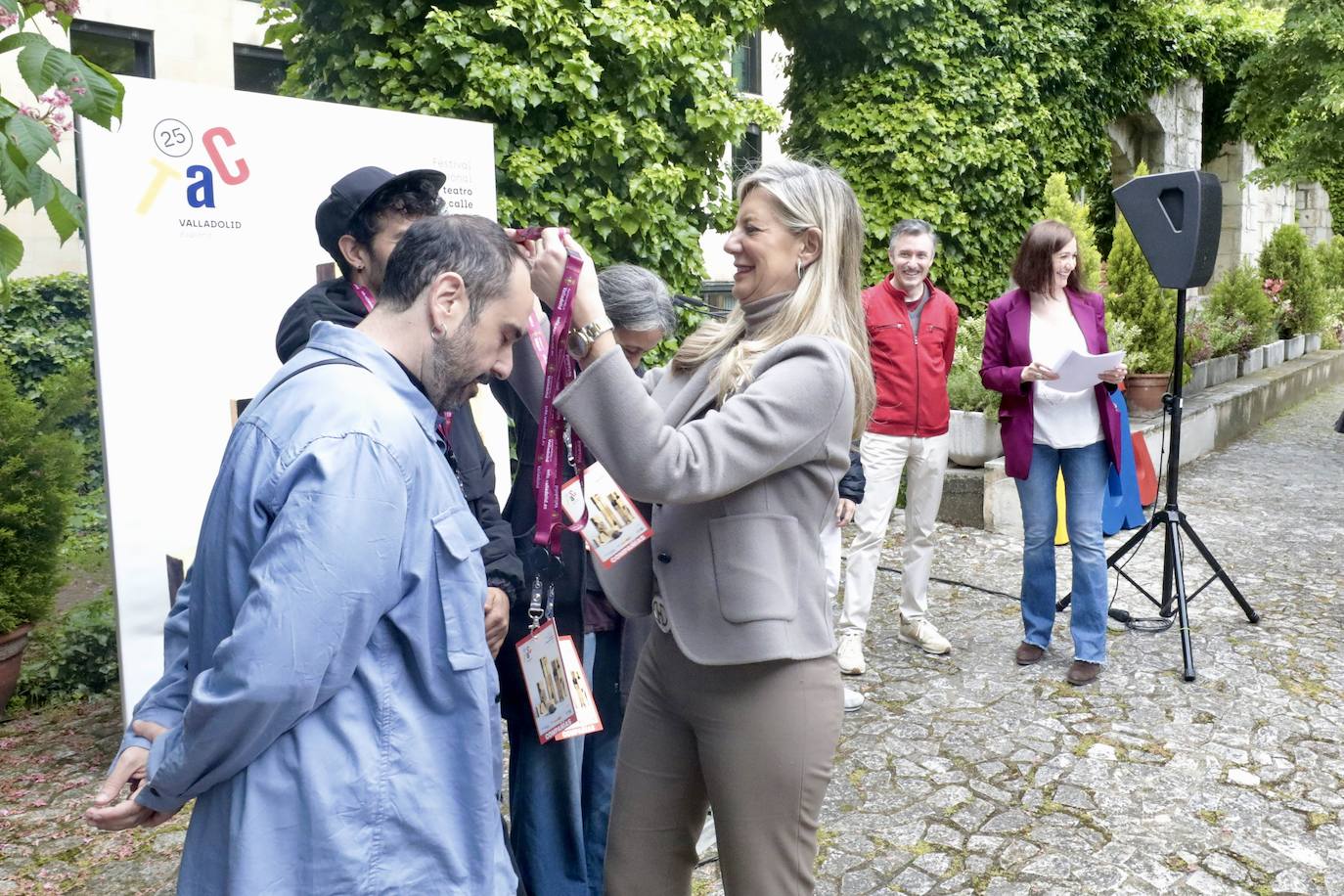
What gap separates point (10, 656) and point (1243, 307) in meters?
13.9

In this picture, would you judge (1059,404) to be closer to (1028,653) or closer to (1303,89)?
(1028,653)

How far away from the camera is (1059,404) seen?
5.25m

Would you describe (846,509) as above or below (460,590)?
below

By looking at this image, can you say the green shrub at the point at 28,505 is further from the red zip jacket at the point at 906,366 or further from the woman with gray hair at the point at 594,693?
the red zip jacket at the point at 906,366

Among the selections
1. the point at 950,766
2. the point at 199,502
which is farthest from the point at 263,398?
the point at 950,766

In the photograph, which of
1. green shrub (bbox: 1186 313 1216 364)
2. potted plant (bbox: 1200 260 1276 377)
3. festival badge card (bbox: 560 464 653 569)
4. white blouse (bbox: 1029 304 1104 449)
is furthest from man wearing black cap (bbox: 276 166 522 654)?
potted plant (bbox: 1200 260 1276 377)

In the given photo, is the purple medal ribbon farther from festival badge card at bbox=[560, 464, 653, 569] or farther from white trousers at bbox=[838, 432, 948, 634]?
white trousers at bbox=[838, 432, 948, 634]

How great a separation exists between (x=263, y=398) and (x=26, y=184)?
3.13ft

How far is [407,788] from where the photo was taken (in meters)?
1.55

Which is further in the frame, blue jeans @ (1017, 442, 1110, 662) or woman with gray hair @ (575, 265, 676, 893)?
blue jeans @ (1017, 442, 1110, 662)

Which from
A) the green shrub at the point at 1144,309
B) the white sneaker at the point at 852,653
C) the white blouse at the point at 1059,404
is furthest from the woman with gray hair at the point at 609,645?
the green shrub at the point at 1144,309

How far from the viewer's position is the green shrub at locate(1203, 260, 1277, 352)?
14133 mm

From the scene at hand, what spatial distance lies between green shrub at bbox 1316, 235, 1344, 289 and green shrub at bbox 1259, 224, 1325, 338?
3.78 meters

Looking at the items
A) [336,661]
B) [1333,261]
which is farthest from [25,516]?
[1333,261]
